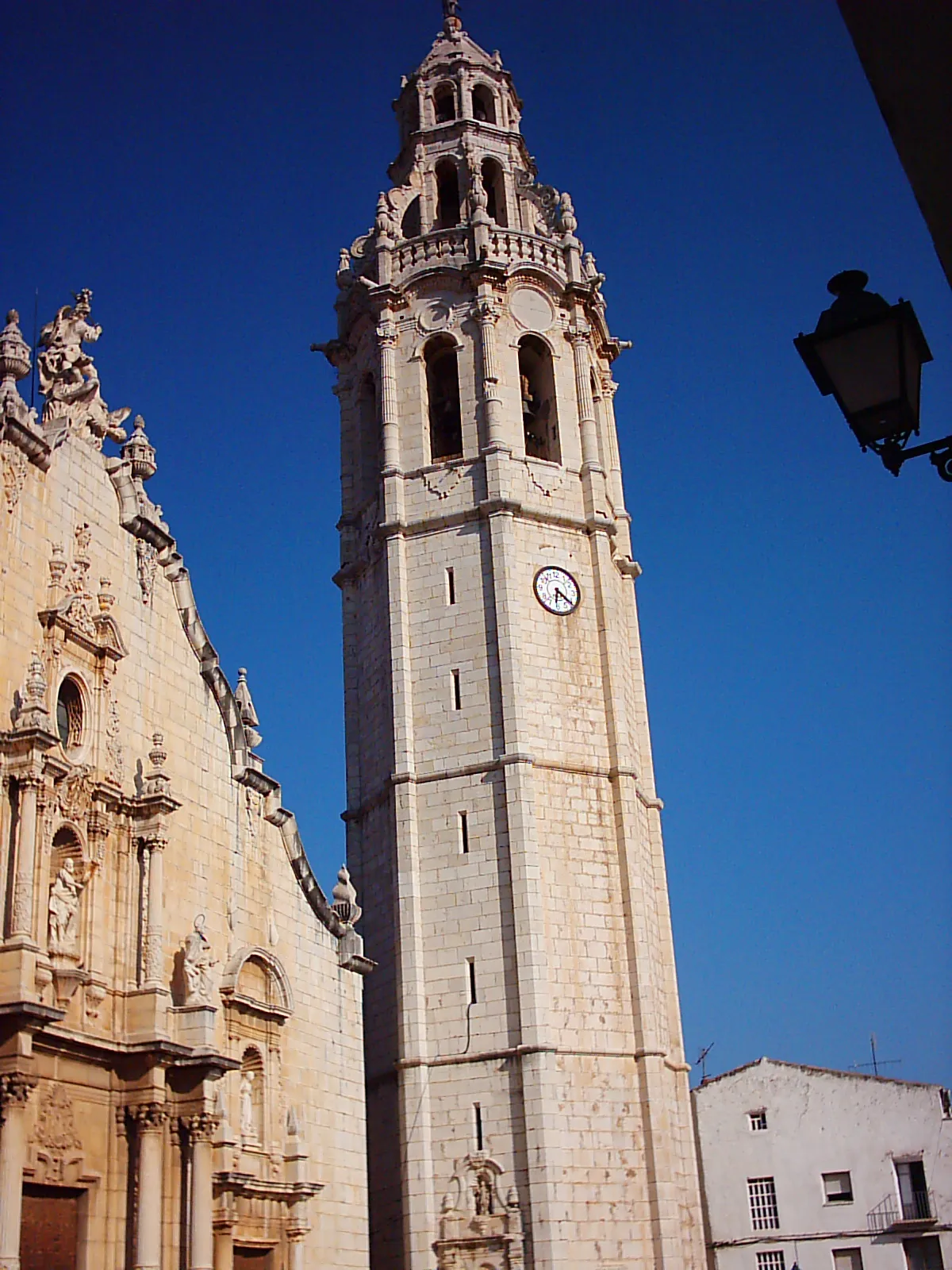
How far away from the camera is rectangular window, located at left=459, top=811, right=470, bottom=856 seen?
26672 millimetres

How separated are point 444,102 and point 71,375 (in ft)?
58.0

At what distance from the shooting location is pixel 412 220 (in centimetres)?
3300

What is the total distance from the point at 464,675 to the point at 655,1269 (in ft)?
34.9

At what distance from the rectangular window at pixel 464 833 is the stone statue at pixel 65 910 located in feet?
32.1

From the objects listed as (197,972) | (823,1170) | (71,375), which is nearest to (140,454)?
(71,375)

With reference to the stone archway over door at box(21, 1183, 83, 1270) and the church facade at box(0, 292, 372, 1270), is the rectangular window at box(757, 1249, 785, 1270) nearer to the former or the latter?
the church facade at box(0, 292, 372, 1270)

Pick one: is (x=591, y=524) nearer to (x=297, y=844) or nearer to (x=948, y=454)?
(x=297, y=844)

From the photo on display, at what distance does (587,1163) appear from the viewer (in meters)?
24.6

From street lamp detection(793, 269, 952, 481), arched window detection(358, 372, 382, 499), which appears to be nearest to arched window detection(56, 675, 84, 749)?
arched window detection(358, 372, 382, 499)

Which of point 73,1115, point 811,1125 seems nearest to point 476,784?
point 73,1115

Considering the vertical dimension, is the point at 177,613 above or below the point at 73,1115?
above

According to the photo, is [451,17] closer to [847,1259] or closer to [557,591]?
[557,591]

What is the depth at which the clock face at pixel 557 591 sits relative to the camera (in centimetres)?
2850

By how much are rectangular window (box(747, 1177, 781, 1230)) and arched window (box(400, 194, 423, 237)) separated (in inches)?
935
